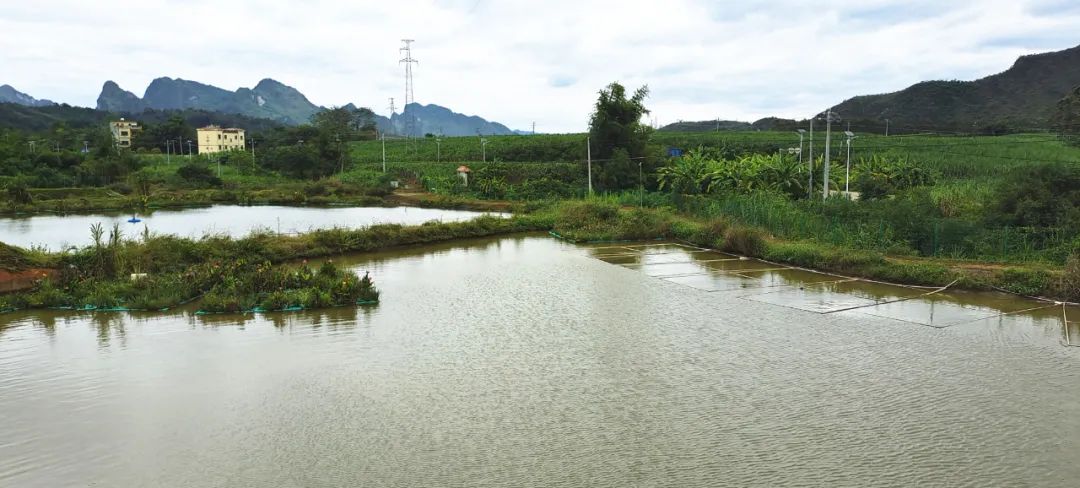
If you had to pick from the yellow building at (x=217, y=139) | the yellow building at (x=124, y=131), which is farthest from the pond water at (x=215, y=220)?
the yellow building at (x=124, y=131)

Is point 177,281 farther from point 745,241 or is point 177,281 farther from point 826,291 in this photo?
point 745,241

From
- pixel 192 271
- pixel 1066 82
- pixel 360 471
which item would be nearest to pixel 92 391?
pixel 360 471

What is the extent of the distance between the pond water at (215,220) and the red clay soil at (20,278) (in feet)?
22.8

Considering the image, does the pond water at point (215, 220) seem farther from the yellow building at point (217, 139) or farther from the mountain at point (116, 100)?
the mountain at point (116, 100)

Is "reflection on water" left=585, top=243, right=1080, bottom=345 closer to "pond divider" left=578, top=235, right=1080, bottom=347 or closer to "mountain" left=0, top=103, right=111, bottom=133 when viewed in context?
"pond divider" left=578, top=235, right=1080, bottom=347

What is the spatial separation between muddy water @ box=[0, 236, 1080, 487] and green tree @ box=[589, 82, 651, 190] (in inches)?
998

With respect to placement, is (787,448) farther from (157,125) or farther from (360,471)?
(157,125)

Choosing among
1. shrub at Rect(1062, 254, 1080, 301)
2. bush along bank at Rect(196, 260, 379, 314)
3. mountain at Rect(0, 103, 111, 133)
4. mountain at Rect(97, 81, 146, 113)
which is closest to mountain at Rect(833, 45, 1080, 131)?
shrub at Rect(1062, 254, 1080, 301)

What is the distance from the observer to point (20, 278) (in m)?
13.5

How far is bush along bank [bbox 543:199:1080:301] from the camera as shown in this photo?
13.4m

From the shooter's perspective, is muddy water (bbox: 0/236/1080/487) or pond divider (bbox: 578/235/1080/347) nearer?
muddy water (bbox: 0/236/1080/487)

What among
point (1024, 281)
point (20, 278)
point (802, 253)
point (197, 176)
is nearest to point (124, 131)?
point (197, 176)

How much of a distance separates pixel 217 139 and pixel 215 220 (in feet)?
200

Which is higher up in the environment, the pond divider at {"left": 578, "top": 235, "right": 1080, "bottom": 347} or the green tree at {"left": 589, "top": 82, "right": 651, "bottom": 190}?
the green tree at {"left": 589, "top": 82, "right": 651, "bottom": 190}
